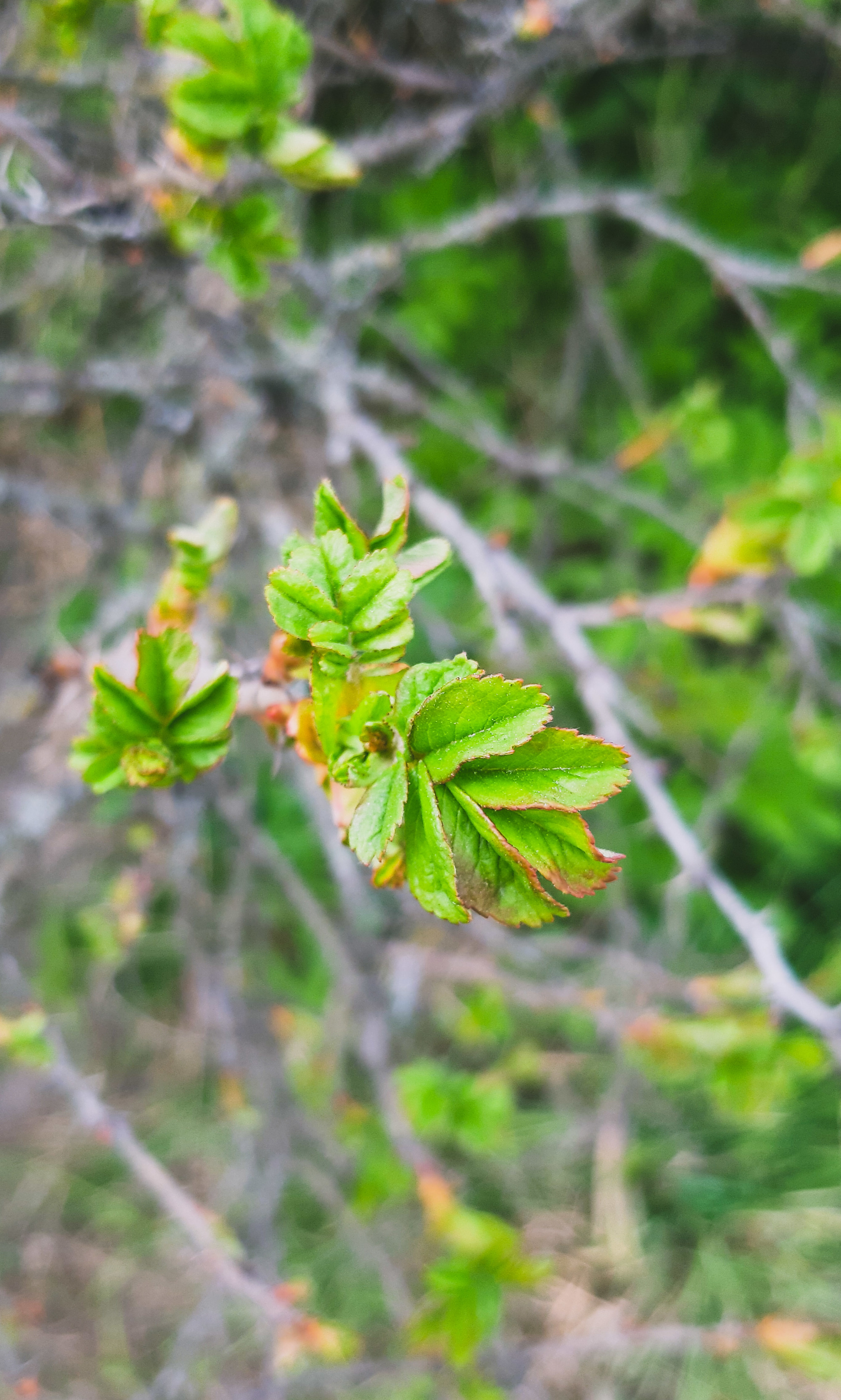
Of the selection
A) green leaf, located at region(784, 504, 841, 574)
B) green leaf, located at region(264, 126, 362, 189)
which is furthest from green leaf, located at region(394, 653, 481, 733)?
green leaf, located at region(784, 504, 841, 574)

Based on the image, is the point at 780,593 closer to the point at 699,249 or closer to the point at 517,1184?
the point at 699,249

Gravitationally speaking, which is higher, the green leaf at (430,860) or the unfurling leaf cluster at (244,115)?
the unfurling leaf cluster at (244,115)

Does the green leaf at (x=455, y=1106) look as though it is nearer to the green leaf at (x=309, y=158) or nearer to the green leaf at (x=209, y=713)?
the green leaf at (x=209, y=713)

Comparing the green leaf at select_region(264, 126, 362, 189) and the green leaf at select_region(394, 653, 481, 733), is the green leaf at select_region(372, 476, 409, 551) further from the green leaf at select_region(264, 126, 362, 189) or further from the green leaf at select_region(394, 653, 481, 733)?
the green leaf at select_region(264, 126, 362, 189)

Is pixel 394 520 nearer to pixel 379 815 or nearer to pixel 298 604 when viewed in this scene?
pixel 298 604

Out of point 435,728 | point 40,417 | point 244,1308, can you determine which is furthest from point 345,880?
point 244,1308

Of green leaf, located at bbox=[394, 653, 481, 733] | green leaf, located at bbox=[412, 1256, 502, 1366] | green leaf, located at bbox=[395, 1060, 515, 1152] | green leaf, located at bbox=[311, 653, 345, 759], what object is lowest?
green leaf, located at bbox=[412, 1256, 502, 1366]

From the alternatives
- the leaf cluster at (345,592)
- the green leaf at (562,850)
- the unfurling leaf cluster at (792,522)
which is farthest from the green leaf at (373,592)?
the unfurling leaf cluster at (792,522)
